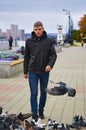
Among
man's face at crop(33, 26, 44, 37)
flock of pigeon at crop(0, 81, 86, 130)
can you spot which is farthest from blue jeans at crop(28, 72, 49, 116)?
man's face at crop(33, 26, 44, 37)

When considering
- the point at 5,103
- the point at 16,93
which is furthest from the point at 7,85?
the point at 5,103

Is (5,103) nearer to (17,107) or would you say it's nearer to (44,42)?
(17,107)

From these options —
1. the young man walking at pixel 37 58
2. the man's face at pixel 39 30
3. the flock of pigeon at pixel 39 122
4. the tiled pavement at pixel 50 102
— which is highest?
the man's face at pixel 39 30

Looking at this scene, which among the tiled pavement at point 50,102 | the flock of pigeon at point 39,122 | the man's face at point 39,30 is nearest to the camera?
the flock of pigeon at point 39,122

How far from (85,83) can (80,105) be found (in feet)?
15.0

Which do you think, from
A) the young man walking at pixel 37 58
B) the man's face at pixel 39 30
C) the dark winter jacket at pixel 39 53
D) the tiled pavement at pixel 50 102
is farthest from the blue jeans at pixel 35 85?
the man's face at pixel 39 30

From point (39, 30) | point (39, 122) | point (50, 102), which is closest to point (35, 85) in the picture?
point (39, 122)

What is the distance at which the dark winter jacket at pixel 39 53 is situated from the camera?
8.15 meters

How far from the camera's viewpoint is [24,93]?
40.3 feet

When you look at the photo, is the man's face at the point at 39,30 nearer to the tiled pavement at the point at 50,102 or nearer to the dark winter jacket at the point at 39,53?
the dark winter jacket at the point at 39,53

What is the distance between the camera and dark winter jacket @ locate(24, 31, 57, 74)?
815cm

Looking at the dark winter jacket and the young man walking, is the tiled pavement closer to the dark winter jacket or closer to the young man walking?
the young man walking

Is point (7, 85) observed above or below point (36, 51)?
below

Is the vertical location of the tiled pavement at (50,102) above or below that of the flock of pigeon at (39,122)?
below
